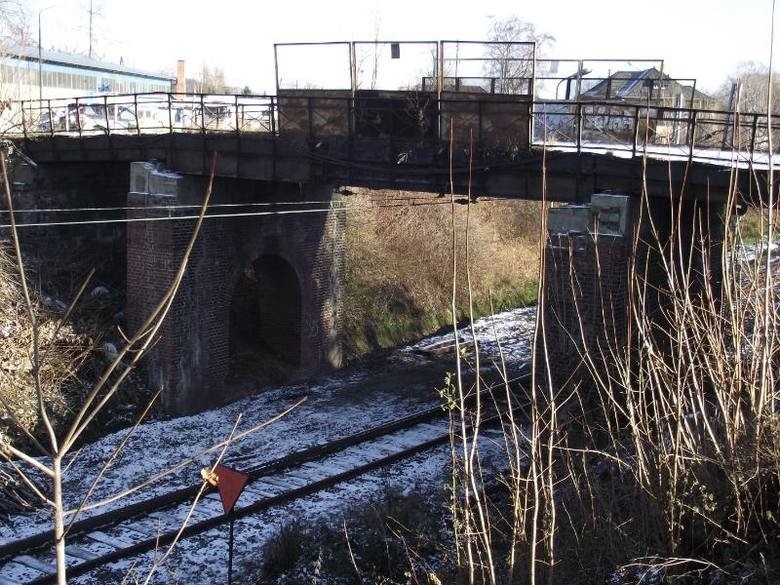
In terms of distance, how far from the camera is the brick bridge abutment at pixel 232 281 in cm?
1572

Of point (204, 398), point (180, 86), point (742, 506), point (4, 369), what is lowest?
point (204, 398)

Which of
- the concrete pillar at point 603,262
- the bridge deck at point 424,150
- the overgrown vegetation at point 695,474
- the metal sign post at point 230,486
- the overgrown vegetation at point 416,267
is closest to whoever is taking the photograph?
the overgrown vegetation at point 695,474

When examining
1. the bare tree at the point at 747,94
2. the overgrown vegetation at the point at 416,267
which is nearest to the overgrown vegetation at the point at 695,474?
the bare tree at the point at 747,94

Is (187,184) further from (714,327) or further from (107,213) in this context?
(714,327)

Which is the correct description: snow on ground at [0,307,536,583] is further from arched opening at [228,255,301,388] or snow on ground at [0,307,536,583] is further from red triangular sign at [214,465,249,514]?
arched opening at [228,255,301,388]

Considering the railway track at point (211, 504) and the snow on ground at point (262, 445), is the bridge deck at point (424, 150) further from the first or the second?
the railway track at point (211, 504)

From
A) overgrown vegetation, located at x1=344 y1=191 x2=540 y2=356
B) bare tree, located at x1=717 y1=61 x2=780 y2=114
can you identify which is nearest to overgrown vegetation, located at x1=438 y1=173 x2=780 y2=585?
bare tree, located at x1=717 y1=61 x2=780 y2=114

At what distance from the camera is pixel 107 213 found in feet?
60.3

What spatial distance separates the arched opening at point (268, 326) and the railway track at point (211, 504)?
476 cm

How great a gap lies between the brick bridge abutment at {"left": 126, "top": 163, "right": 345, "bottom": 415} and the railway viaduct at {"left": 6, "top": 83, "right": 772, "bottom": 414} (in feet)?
0.11

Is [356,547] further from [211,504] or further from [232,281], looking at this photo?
[232,281]

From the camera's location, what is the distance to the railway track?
367 inches

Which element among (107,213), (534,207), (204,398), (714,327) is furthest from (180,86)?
(714,327)

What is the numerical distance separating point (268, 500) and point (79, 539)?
7.47ft
